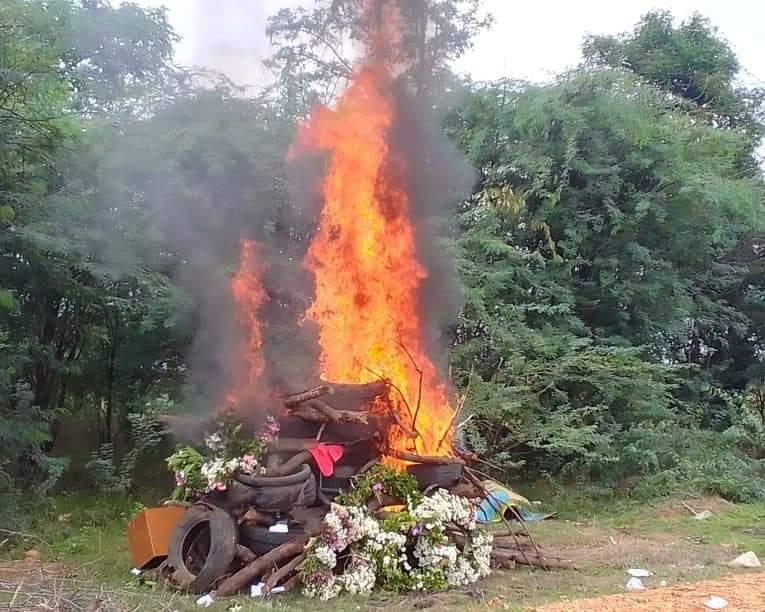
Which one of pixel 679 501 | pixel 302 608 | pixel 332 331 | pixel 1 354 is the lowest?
pixel 679 501

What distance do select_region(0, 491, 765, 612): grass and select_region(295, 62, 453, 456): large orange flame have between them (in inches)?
78.3

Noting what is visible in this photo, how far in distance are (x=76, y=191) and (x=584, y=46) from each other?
10451 millimetres

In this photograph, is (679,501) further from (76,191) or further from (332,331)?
(76,191)

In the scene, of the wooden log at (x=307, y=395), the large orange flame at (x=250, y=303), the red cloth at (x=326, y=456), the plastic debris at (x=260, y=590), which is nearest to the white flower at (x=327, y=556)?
the plastic debris at (x=260, y=590)

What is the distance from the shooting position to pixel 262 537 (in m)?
6.28

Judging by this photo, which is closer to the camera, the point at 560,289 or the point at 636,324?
the point at 560,289

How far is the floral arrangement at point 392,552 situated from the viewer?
19.3 feet

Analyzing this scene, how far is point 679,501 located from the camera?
404 inches

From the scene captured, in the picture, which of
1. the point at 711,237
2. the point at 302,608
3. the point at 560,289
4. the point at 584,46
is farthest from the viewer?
the point at 584,46

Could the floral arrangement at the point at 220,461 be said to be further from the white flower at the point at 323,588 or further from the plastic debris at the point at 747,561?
the plastic debris at the point at 747,561

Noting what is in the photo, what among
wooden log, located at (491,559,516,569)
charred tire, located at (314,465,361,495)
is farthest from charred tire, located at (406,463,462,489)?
wooden log, located at (491,559,516,569)

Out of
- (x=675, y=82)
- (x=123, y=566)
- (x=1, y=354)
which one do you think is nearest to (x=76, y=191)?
(x=1, y=354)

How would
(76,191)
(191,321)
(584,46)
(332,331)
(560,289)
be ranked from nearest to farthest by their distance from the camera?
(332,331), (76,191), (191,321), (560,289), (584,46)

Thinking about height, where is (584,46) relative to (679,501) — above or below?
above
